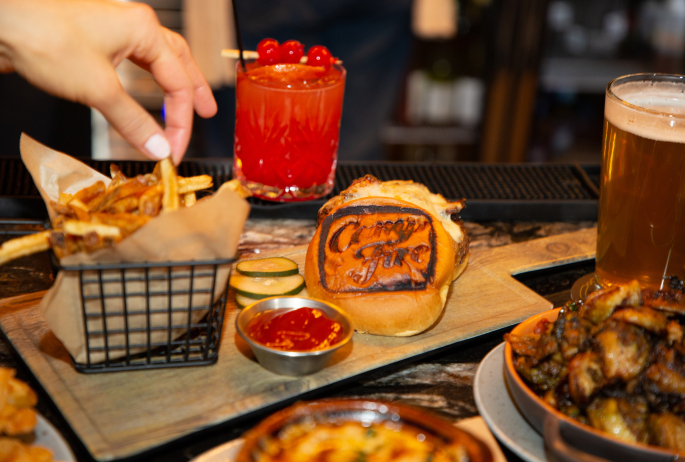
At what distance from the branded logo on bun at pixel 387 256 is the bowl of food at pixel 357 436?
20.4 inches

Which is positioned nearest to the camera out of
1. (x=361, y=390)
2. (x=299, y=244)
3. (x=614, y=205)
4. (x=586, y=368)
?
(x=586, y=368)

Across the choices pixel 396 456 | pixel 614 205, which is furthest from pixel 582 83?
pixel 396 456

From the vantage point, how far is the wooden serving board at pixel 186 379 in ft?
4.44

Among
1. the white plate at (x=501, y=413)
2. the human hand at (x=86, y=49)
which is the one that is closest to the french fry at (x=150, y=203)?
the human hand at (x=86, y=49)

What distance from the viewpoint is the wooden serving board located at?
1.35 metres

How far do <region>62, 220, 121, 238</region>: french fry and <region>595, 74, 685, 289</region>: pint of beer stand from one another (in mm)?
1446

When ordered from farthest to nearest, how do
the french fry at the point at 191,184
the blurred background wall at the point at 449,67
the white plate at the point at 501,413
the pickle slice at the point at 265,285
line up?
the blurred background wall at the point at 449,67
the pickle slice at the point at 265,285
the french fry at the point at 191,184
the white plate at the point at 501,413

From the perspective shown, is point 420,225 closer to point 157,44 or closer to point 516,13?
point 157,44

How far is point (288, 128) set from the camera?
2523 millimetres

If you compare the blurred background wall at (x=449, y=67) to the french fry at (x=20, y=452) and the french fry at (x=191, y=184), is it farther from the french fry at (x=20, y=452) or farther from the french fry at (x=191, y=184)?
the french fry at (x=20, y=452)

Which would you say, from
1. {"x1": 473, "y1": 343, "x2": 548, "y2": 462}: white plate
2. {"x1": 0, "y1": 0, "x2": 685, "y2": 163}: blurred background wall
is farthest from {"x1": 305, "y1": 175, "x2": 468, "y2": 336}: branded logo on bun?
{"x1": 0, "y1": 0, "x2": 685, "y2": 163}: blurred background wall

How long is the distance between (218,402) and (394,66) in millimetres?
3887

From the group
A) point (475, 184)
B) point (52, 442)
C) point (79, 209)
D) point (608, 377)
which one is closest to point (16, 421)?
point (52, 442)

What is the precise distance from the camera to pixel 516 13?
4.84m
